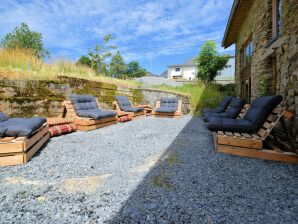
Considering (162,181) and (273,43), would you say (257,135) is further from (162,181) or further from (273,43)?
(273,43)

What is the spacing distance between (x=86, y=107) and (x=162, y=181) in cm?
398

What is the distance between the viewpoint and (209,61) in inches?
693

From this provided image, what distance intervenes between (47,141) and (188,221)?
3244 mm

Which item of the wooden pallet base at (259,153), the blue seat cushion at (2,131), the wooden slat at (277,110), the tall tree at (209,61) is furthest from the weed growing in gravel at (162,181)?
the tall tree at (209,61)

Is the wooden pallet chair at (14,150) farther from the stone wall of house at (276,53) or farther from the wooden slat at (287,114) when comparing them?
the stone wall of house at (276,53)

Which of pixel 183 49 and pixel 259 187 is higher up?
pixel 183 49

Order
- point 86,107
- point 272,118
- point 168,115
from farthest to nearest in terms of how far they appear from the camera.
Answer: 1. point 168,115
2. point 86,107
3. point 272,118

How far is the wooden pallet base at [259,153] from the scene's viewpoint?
2600 millimetres

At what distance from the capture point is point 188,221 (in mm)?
1431

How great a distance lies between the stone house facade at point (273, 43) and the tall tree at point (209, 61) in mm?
8978

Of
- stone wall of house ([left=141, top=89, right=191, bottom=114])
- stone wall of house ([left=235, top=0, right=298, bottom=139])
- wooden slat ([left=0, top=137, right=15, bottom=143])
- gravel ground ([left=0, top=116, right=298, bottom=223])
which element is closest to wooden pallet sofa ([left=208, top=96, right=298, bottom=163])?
gravel ground ([left=0, top=116, right=298, bottom=223])

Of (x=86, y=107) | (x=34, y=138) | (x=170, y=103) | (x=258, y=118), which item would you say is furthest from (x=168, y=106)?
(x=34, y=138)

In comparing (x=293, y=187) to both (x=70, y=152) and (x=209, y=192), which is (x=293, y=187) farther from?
(x=70, y=152)

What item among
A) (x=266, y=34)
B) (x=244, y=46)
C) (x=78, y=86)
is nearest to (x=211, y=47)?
(x=244, y=46)
